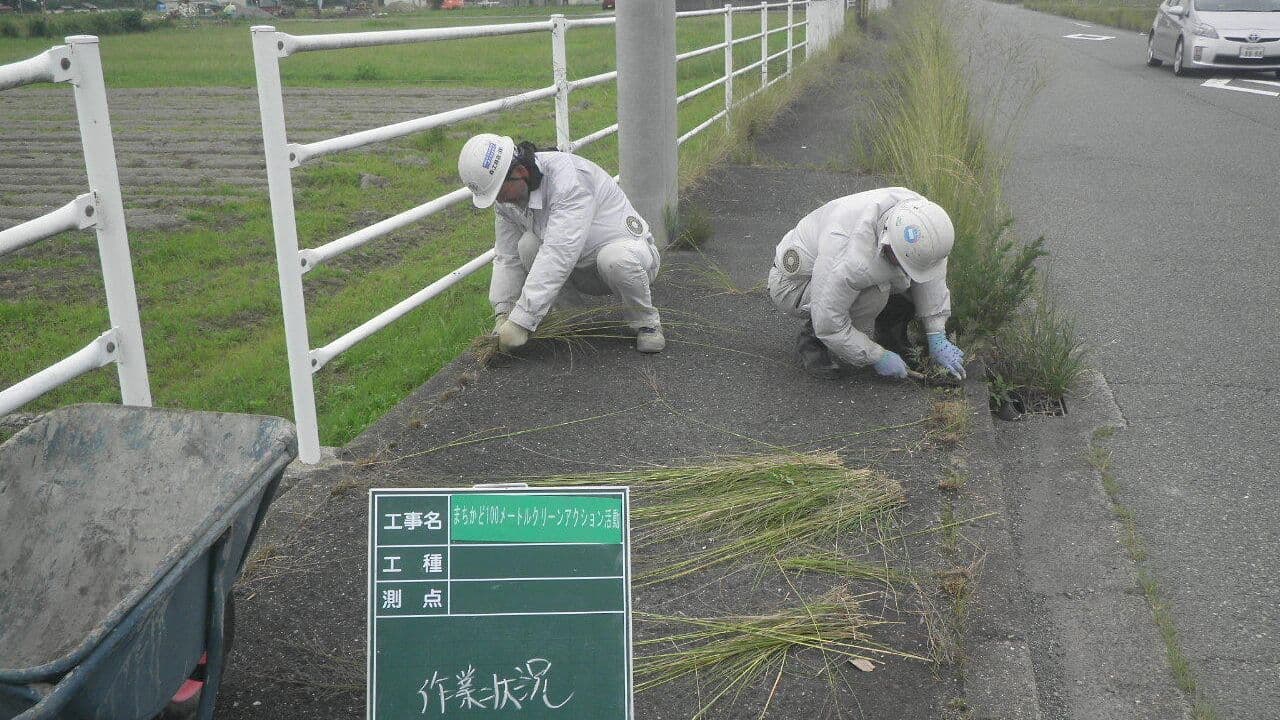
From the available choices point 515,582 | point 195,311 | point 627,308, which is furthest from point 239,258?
point 515,582

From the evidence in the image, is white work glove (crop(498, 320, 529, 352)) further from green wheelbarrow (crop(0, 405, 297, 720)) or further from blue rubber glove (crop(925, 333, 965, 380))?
green wheelbarrow (crop(0, 405, 297, 720))

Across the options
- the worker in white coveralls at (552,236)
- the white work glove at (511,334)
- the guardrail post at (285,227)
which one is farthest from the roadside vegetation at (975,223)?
the guardrail post at (285,227)

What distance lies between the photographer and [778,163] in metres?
10.6

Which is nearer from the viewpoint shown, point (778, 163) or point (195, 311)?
point (195, 311)

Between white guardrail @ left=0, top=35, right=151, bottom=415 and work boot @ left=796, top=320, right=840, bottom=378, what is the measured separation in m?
2.90

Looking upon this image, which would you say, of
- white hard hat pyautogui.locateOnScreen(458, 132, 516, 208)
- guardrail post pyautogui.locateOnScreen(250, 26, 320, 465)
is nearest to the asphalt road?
white hard hat pyautogui.locateOnScreen(458, 132, 516, 208)

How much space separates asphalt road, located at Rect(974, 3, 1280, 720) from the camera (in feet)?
11.8

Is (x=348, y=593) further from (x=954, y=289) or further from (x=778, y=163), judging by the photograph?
(x=778, y=163)

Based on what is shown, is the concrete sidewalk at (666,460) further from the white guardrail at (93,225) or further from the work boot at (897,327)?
the white guardrail at (93,225)

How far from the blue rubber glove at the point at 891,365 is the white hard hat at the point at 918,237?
451mm

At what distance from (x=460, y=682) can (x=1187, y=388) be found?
13.9 ft

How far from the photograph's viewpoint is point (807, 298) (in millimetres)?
5301

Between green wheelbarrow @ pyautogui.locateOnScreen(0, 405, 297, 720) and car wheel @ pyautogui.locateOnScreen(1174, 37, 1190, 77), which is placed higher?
green wheelbarrow @ pyautogui.locateOnScreen(0, 405, 297, 720)

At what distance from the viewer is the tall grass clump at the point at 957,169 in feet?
18.1
